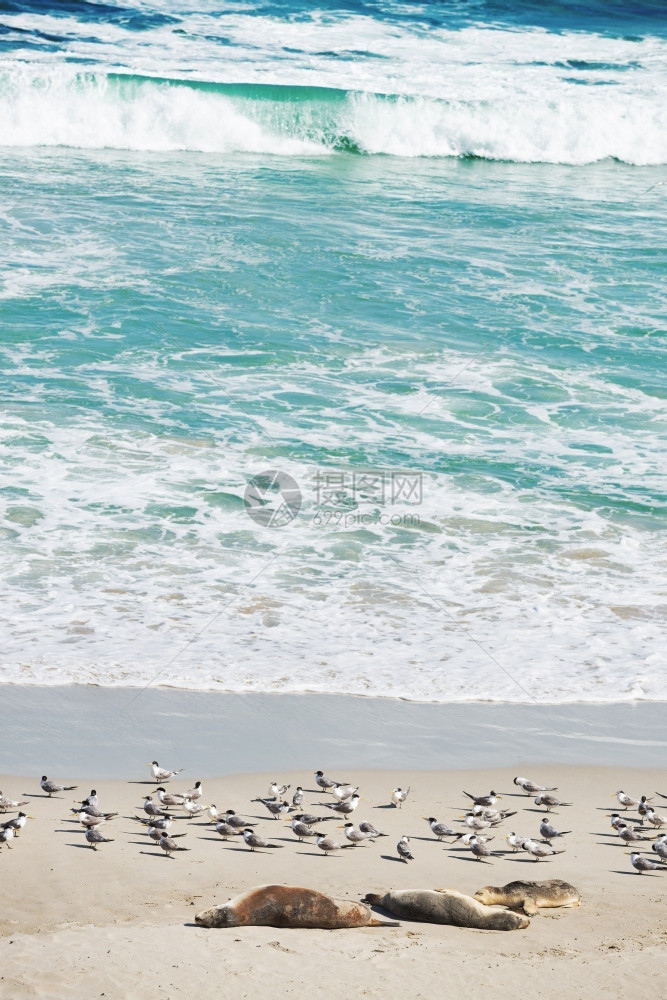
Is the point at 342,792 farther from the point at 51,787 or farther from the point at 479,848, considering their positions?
the point at 51,787

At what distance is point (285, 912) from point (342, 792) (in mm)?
1460

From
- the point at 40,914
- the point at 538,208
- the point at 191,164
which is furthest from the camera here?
the point at 191,164

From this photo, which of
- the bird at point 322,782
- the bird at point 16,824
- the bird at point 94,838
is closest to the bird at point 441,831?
the bird at point 322,782

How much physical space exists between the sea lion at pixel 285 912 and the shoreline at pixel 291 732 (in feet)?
5.86

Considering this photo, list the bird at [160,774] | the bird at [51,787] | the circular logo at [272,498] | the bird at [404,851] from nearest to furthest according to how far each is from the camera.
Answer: the bird at [404,851] → the bird at [51,787] → the bird at [160,774] → the circular logo at [272,498]

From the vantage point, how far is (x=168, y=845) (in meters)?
6.39

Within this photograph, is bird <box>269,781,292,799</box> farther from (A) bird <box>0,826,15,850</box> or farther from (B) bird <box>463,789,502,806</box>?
(A) bird <box>0,826,15,850</box>

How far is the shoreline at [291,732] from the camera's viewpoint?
24.8 ft

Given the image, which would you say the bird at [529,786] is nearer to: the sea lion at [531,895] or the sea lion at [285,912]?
the sea lion at [531,895]

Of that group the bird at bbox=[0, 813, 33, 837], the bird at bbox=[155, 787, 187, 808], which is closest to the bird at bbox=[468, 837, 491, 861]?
the bird at bbox=[155, 787, 187, 808]

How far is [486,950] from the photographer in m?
5.47

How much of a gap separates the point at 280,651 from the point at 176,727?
1305 mm

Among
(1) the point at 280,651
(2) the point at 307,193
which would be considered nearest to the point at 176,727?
(1) the point at 280,651

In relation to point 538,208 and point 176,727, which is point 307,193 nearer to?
point 538,208
